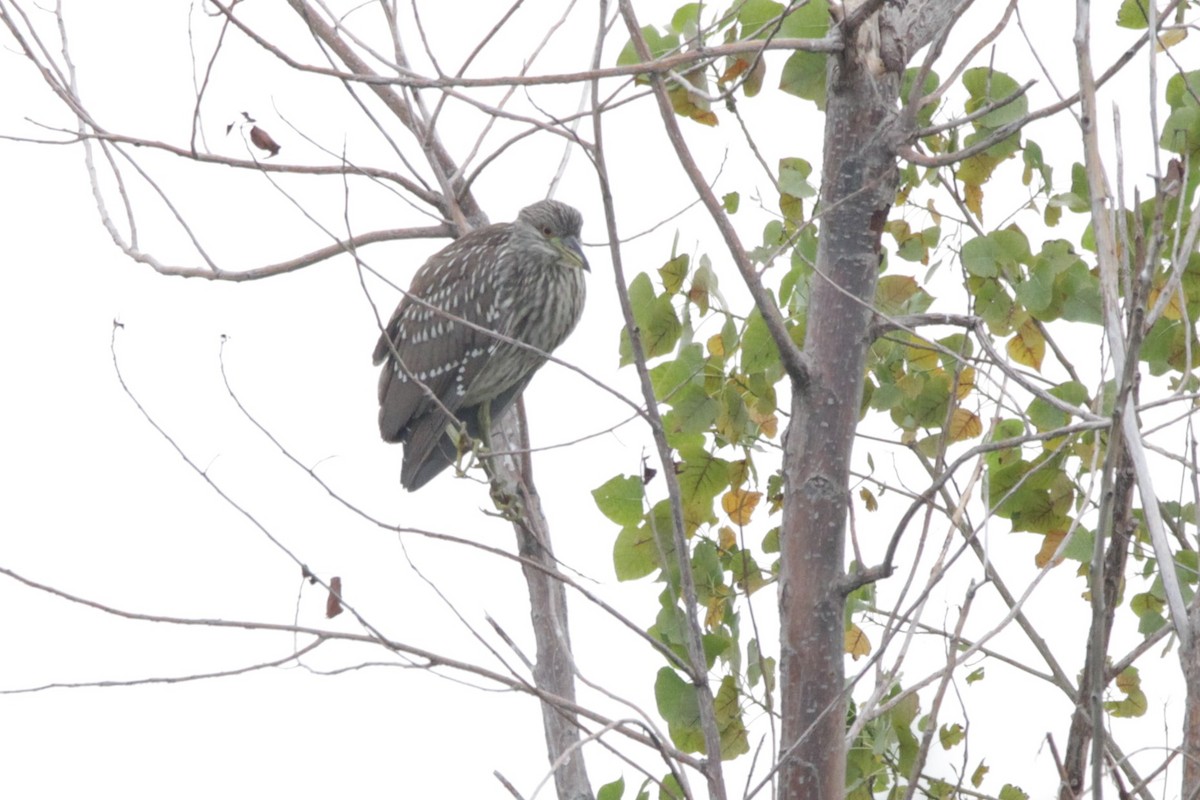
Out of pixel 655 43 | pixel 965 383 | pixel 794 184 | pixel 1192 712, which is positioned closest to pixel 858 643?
pixel 965 383

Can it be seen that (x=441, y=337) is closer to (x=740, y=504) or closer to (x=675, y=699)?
(x=740, y=504)

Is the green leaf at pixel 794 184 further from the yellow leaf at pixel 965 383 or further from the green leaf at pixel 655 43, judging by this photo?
the yellow leaf at pixel 965 383

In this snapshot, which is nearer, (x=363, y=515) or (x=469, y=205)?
(x=363, y=515)

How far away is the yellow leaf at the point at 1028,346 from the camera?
9.43 ft

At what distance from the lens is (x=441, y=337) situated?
5.01 meters

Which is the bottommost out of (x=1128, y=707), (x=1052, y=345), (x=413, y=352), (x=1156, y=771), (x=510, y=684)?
(x=1156, y=771)

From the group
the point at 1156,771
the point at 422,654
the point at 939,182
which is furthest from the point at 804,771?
the point at 939,182

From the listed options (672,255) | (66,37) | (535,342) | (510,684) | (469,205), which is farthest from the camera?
(535,342)

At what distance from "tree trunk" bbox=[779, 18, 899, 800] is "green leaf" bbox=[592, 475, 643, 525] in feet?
1.58

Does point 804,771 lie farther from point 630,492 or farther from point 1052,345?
point 1052,345

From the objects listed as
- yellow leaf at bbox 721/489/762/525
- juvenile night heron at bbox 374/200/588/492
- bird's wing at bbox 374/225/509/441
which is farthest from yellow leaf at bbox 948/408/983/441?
bird's wing at bbox 374/225/509/441

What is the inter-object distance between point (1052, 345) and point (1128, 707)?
843 mm

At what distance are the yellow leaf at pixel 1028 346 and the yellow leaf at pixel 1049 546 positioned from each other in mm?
419

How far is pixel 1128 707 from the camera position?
2961mm
